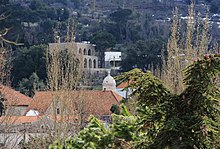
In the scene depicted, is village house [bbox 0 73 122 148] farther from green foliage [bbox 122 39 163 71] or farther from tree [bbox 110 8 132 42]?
tree [bbox 110 8 132 42]

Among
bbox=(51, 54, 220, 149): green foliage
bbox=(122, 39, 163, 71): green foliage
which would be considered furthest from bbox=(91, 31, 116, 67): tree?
bbox=(51, 54, 220, 149): green foliage

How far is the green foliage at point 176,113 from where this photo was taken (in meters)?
5.76

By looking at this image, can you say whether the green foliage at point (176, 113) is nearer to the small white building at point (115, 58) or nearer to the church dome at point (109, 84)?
the church dome at point (109, 84)

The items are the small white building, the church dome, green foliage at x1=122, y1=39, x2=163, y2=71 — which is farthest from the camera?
the small white building

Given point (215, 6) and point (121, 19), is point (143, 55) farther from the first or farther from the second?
point (121, 19)

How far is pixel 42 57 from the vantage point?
153ft

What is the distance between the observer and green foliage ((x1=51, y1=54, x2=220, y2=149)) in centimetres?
576

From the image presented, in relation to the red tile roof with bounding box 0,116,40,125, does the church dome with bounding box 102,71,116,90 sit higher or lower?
lower

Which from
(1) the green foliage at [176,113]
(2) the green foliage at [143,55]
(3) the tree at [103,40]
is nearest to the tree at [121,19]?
(3) the tree at [103,40]

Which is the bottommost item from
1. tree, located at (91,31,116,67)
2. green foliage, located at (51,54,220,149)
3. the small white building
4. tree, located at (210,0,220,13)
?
the small white building

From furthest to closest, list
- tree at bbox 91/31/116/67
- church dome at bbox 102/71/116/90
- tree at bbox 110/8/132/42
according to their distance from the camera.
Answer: tree at bbox 110/8/132/42, tree at bbox 91/31/116/67, church dome at bbox 102/71/116/90

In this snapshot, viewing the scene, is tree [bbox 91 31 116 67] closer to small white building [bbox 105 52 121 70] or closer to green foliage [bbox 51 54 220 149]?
small white building [bbox 105 52 121 70]

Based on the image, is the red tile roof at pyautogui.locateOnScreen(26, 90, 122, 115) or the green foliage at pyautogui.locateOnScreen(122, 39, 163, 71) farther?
the green foliage at pyautogui.locateOnScreen(122, 39, 163, 71)

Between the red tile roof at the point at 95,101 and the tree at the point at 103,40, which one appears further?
the tree at the point at 103,40
